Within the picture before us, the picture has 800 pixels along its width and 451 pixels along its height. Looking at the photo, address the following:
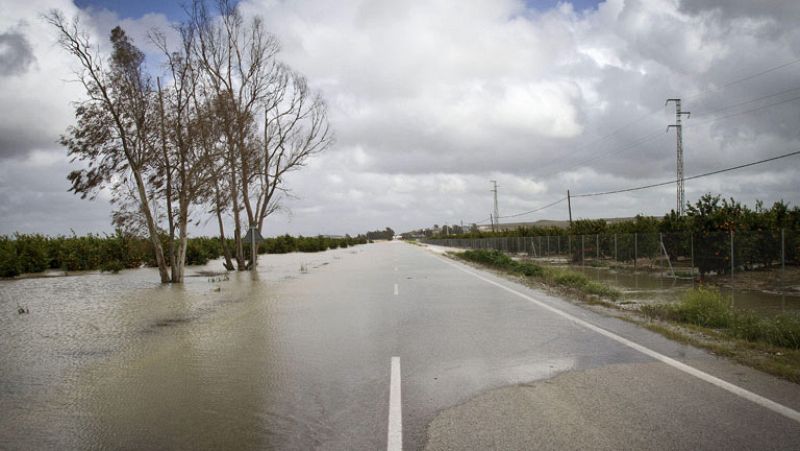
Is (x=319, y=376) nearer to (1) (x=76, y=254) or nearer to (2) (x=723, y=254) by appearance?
(2) (x=723, y=254)

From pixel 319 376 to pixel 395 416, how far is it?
64.8 inches

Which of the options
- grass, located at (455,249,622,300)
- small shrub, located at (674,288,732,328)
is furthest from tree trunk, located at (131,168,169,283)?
small shrub, located at (674,288,732,328)

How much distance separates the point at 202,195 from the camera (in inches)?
834

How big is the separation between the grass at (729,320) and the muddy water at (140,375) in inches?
273

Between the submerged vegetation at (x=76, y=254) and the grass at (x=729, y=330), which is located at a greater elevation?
the submerged vegetation at (x=76, y=254)

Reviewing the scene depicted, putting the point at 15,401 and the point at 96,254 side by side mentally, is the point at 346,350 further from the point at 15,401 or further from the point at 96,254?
the point at 96,254

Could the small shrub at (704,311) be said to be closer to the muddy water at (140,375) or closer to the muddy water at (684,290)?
the muddy water at (684,290)

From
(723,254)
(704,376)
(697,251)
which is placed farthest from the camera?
(697,251)

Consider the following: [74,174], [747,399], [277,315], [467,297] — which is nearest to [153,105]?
[74,174]

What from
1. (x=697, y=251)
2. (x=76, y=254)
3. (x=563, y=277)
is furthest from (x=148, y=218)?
(x=697, y=251)

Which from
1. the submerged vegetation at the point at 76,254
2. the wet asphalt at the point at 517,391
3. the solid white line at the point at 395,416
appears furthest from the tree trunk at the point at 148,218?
the solid white line at the point at 395,416

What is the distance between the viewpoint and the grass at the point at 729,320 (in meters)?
7.58

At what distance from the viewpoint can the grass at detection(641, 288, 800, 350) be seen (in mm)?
7578

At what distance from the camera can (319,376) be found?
19.2ft
